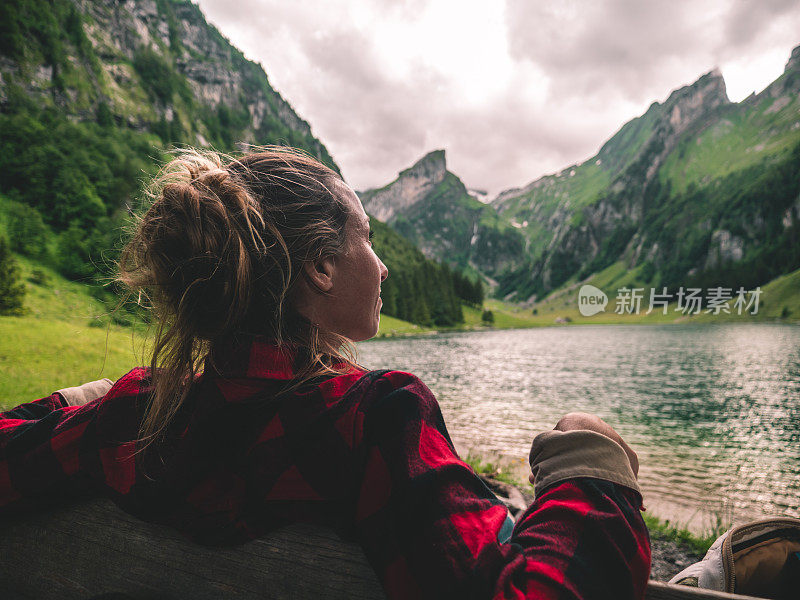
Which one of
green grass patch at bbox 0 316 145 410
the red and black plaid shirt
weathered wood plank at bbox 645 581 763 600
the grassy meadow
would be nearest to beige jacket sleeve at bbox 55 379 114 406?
the grassy meadow

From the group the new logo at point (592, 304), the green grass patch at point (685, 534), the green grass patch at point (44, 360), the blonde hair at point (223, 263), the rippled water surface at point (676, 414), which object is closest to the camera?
the blonde hair at point (223, 263)

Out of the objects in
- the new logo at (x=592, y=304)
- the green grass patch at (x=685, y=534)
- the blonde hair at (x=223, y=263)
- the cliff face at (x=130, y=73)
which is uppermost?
the cliff face at (x=130, y=73)

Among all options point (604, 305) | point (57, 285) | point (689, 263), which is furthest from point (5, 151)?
point (689, 263)

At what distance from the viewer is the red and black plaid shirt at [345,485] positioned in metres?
1.03

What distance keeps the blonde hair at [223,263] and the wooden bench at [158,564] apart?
0.41 meters

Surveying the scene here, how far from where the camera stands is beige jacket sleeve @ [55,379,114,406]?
231 centimetres

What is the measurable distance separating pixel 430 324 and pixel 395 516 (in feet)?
378

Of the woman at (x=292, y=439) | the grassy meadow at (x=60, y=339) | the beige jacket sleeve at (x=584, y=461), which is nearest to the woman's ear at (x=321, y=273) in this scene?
the woman at (x=292, y=439)

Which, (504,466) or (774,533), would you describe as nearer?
(774,533)

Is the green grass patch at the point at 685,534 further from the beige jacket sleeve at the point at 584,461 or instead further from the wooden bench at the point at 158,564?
the wooden bench at the point at 158,564

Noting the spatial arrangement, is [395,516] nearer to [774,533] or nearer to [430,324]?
[774,533]

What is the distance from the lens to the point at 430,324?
380 feet

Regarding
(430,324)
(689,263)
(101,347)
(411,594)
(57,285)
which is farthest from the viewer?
(689,263)
